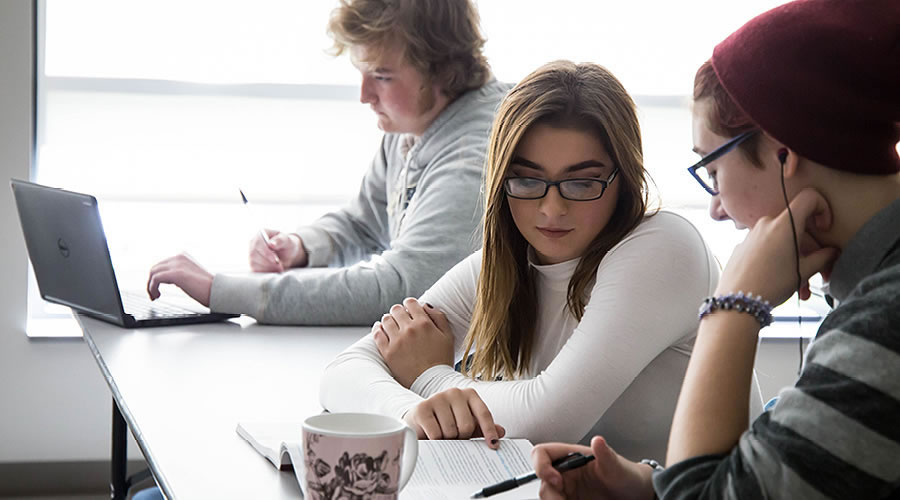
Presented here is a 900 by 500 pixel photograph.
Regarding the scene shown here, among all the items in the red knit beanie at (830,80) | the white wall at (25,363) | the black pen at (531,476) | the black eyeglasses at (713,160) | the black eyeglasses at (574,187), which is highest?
the red knit beanie at (830,80)

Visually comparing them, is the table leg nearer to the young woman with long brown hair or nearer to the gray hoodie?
the gray hoodie

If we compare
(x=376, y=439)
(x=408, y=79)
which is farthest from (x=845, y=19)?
(x=408, y=79)

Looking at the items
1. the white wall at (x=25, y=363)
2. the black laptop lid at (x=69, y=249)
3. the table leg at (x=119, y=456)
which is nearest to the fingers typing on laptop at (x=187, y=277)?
the black laptop lid at (x=69, y=249)

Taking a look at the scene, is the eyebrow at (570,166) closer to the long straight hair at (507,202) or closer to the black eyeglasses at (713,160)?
the long straight hair at (507,202)

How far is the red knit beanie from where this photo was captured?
2.94 feet

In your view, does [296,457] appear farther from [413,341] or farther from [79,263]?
[79,263]

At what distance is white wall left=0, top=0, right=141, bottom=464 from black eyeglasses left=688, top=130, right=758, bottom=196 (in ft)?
7.52

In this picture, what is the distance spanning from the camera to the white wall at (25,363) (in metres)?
2.81

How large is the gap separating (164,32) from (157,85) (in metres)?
0.16

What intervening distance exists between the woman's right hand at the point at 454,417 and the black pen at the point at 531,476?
5.1 inches

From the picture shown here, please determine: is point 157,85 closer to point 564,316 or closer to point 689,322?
point 564,316

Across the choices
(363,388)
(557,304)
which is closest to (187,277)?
(363,388)

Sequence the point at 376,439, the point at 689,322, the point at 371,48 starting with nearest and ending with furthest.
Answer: the point at 376,439 < the point at 689,322 < the point at 371,48

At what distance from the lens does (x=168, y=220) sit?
10.1ft
